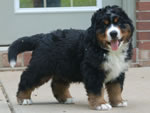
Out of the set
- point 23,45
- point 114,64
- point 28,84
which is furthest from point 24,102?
point 114,64

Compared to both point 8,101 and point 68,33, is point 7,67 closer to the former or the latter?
point 8,101

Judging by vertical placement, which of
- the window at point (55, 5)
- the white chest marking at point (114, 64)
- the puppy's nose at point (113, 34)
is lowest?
the white chest marking at point (114, 64)

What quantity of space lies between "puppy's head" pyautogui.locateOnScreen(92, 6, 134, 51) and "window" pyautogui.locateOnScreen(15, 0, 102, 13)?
11.7 feet

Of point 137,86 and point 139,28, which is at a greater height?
point 139,28

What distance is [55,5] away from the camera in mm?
9195

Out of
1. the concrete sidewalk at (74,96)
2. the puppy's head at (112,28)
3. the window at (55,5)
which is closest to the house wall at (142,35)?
the concrete sidewalk at (74,96)

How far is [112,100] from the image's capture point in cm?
596

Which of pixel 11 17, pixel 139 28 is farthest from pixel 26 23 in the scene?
pixel 139 28

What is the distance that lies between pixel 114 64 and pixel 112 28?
44 cm

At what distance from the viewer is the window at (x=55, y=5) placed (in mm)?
9086

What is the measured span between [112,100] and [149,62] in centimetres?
330

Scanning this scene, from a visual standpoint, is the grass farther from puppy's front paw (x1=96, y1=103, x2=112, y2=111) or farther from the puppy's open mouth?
puppy's front paw (x1=96, y1=103, x2=112, y2=111)

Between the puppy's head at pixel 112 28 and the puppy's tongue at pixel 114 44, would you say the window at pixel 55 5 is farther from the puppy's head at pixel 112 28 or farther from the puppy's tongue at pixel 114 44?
the puppy's tongue at pixel 114 44

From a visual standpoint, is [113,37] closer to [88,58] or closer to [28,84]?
[88,58]
